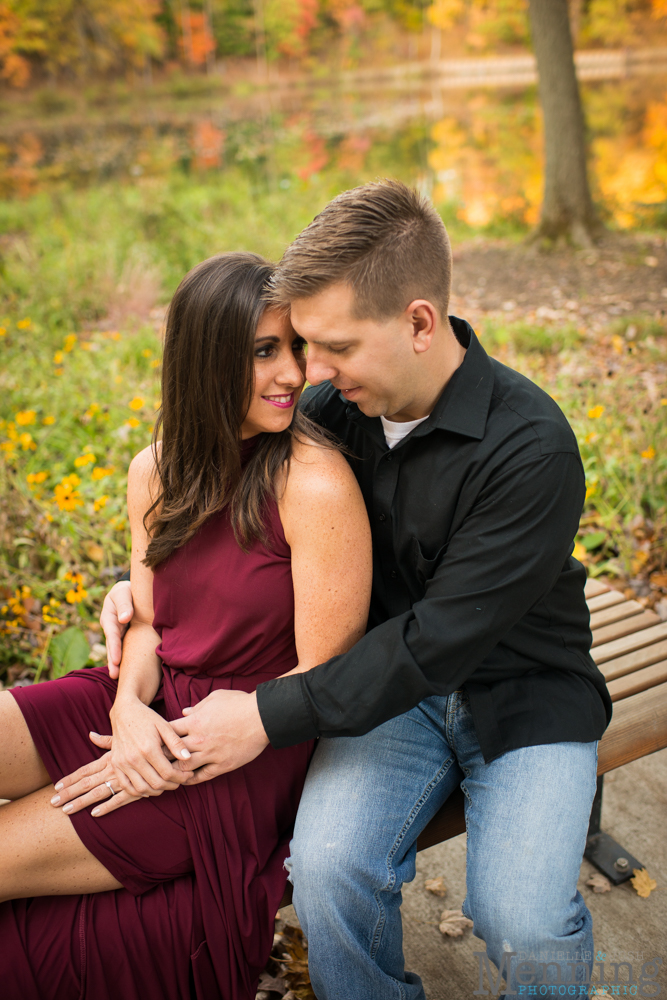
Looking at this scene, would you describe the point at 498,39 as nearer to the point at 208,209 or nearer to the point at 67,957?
the point at 208,209

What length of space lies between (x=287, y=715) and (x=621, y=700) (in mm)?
968

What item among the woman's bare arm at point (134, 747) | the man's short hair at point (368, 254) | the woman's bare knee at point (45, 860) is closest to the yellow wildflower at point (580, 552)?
the man's short hair at point (368, 254)

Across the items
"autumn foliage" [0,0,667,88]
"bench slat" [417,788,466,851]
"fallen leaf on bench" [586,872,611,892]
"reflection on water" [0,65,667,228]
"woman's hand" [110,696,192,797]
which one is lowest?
"fallen leaf on bench" [586,872,611,892]

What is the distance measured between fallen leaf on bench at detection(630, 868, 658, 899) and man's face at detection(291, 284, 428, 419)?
1.59 m

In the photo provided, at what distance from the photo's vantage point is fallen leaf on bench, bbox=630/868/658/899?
85.3 inches

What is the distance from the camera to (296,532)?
1.77 meters

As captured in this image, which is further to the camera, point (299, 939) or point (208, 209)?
point (208, 209)

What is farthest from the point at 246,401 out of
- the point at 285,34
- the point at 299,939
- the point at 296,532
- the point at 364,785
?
the point at 285,34

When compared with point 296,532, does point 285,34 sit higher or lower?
higher

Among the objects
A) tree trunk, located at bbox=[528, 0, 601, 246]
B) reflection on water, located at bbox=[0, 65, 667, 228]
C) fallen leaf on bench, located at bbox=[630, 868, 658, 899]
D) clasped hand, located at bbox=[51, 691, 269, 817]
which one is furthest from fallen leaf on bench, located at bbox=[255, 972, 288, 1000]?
reflection on water, located at bbox=[0, 65, 667, 228]

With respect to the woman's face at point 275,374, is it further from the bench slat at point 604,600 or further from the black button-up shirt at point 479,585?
the bench slat at point 604,600

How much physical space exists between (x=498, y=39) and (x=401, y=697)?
91.6 ft

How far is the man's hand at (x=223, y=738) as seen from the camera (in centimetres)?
165

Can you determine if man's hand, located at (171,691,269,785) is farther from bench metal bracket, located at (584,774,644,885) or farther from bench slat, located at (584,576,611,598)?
bench slat, located at (584,576,611,598)
